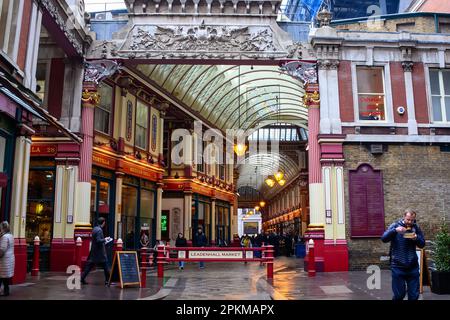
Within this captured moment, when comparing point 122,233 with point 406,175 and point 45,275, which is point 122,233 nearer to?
point 45,275

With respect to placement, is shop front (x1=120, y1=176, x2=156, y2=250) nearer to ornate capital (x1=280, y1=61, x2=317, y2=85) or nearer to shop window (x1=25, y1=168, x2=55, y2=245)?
shop window (x1=25, y1=168, x2=55, y2=245)


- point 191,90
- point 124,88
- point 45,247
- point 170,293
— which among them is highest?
point 191,90

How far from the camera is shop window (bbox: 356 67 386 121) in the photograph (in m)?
18.7

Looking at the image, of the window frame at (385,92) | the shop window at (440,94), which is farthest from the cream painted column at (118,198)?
the shop window at (440,94)

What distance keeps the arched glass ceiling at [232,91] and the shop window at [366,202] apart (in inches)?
402

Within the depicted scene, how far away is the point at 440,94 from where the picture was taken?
1883cm

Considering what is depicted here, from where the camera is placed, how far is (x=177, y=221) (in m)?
28.8

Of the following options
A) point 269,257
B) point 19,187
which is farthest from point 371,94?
point 19,187

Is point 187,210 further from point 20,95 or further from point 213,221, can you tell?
point 20,95

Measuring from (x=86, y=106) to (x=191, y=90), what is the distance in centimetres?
1001

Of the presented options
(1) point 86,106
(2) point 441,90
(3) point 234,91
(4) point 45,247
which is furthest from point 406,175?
(3) point 234,91

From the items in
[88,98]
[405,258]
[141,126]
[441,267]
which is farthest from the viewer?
[141,126]

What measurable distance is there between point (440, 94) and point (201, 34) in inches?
362

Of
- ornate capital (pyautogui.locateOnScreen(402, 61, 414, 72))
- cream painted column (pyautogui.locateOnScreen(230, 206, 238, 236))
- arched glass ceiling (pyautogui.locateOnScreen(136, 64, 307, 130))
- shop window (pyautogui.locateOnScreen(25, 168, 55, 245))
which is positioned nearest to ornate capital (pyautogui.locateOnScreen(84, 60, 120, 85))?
arched glass ceiling (pyautogui.locateOnScreen(136, 64, 307, 130))
